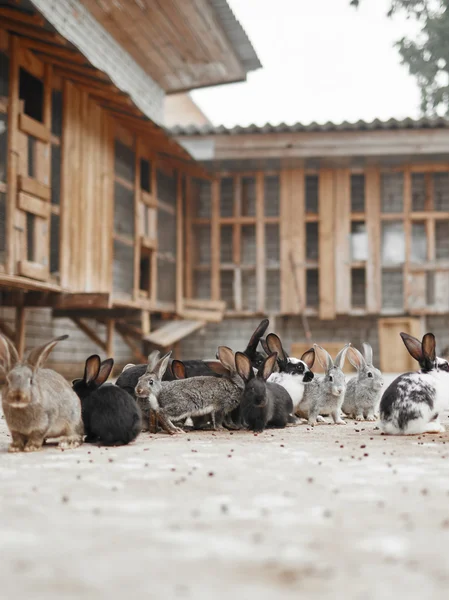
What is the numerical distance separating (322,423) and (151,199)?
26.8 feet

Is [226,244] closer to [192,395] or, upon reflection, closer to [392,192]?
[392,192]

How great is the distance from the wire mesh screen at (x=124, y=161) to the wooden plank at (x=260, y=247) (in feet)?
11.3

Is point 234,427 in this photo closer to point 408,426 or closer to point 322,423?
point 322,423

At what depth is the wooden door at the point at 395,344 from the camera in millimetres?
14609

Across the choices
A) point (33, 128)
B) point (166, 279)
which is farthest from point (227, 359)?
point (166, 279)

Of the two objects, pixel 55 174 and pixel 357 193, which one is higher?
pixel 357 193

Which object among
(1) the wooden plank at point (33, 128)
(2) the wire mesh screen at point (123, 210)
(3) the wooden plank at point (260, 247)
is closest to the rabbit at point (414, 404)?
(1) the wooden plank at point (33, 128)

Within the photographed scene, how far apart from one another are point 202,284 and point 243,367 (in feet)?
34.8

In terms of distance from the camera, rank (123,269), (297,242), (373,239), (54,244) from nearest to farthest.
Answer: (54,244) < (123,269) < (373,239) < (297,242)

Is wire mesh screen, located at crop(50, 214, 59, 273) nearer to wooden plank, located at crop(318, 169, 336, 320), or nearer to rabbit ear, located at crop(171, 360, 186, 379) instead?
rabbit ear, located at crop(171, 360, 186, 379)

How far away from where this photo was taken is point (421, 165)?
15773mm

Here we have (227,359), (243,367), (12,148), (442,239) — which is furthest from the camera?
(442,239)

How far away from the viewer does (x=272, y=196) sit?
16.6 metres

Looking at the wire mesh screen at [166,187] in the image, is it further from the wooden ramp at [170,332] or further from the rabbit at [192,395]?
the rabbit at [192,395]
